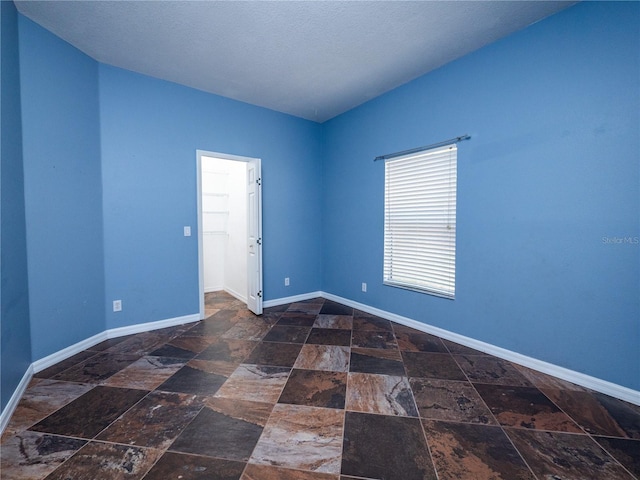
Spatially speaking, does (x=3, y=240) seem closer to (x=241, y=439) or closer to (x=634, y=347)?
(x=241, y=439)

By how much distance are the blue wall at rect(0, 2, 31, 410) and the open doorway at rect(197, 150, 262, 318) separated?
152 centimetres

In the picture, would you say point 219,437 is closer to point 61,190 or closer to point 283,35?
point 61,190

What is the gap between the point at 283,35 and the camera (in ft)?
7.58

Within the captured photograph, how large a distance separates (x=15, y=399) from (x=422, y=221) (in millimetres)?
3739

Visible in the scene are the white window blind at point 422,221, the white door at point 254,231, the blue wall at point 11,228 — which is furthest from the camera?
the white door at point 254,231

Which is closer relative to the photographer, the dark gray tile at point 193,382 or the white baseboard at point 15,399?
the white baseboard at point 15,399

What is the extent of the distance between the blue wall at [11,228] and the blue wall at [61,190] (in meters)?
0.09

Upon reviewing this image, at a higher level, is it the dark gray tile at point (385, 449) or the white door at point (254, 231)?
the white door at point (254, 231)

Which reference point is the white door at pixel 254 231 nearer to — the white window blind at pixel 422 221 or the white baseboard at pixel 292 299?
the white baseboard at pixel 292 299

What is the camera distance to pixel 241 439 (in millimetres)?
1498

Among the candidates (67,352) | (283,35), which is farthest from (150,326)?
(283,35)

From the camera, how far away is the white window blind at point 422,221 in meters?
2.80

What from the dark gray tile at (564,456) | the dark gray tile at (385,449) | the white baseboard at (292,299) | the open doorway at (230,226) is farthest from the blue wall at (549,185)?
the open doorway at (230,226)

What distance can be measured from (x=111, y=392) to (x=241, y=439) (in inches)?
45.6
